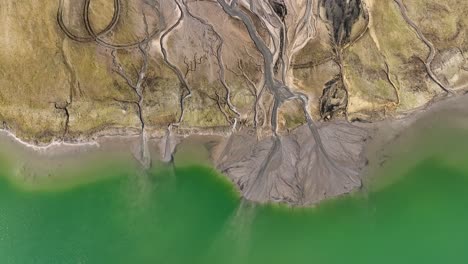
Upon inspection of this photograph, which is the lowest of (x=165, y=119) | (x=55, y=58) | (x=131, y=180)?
(x=131, y=180)

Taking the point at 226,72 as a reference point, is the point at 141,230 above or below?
below

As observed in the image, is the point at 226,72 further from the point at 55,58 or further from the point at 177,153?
the point at 55,58

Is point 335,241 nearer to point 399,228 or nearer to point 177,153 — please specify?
point 399,228

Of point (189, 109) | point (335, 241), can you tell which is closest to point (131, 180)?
point (189, 109)

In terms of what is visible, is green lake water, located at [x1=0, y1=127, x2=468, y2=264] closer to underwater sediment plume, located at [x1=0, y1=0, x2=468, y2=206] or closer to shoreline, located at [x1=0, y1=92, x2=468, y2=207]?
shoreline, located at [x1=0, y1=92, x2=468, y2=207]

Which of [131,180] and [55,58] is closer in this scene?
[55,58]

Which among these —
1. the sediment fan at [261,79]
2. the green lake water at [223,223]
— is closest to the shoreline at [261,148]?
the sediment fan at [261,79]

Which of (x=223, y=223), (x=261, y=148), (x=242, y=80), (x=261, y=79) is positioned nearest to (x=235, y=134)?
(x=261, y=148)

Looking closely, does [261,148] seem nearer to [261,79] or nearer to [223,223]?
[261,79]
